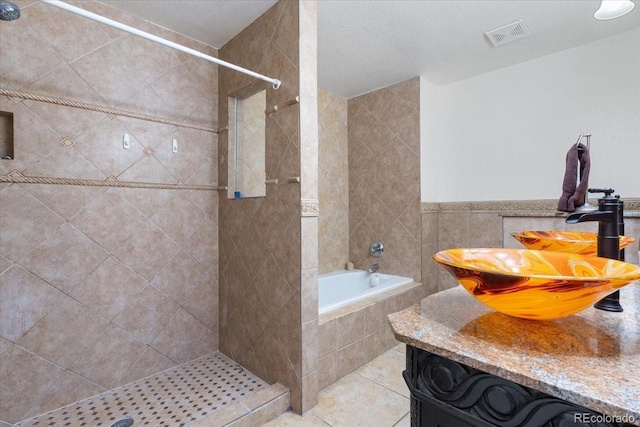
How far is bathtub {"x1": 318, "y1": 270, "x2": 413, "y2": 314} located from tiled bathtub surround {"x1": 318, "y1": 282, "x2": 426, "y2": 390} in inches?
10.6

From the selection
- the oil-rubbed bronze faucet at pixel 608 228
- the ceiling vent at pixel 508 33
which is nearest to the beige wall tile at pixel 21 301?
the oil-rubbed bronze faucet at pixel 608 228

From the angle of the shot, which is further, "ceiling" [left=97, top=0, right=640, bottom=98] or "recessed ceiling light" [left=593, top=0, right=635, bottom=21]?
"ceiling" [left=97, top=0, right=640, bottom=98]

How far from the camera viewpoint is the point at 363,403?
6.09 ft

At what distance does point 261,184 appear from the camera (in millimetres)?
2189

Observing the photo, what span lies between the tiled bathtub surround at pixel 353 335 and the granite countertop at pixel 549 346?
3.53 feet

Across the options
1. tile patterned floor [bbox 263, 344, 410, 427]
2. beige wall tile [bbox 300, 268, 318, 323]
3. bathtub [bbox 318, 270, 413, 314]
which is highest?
beige wall tile [bbox 300, 268, 318, 323]

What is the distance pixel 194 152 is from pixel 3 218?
44.2 inches

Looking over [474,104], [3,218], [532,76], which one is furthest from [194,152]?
[532,76]

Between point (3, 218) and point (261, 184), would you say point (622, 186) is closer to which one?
point (261, 184)

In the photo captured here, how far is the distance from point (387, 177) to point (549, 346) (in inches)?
103

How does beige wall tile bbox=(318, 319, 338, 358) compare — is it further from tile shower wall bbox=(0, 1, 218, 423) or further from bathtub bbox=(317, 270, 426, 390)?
tile shower wall bbox=(0, 1, 218, 423)

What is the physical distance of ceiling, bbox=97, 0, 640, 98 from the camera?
1904 mm

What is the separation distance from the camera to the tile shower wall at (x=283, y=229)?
1.74 meters

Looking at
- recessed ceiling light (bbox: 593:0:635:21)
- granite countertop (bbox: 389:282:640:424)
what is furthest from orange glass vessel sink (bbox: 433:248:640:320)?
recessed ceiling light (bbox: 593:0:635:21)
